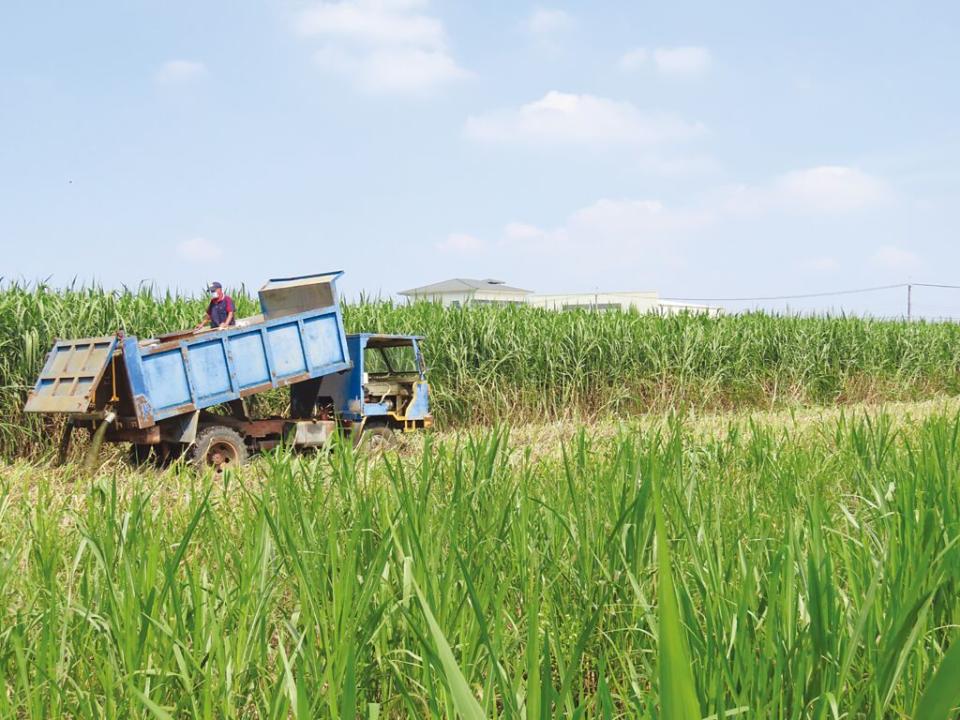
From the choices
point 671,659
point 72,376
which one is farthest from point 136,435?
point 671,659

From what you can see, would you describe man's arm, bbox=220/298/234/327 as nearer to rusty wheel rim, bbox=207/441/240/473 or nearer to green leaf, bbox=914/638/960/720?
rusty wheel rim, bbox=207/441/240/473

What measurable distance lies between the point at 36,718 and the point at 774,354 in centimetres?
1805

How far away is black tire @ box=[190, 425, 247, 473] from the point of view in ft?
30.6

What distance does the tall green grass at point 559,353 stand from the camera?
11117 mm

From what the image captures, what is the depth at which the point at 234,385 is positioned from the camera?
969 cm

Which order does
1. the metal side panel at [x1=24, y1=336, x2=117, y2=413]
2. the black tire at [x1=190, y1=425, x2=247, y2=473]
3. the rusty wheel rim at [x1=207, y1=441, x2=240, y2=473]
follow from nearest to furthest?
the metal side panel at [x1=24, y1=336, x2=117, y2=413], the black tire at [x1=190, y1=425, x2=247, y2=473], the rusty wheel rim at [x1=207, y1=441, x2=240, y2=473]

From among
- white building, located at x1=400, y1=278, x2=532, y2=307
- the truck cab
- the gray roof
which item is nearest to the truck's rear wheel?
the truck cab

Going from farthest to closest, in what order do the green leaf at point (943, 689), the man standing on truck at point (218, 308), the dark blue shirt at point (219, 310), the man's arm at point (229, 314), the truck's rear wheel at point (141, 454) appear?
the dark blue shirt at point (219, 310) → the man standing on truck at point (218, 308) → the man's arm at point (229, 314) → the truck's rear wheel at point (141, 454) → the green leaf at point (943, 689)

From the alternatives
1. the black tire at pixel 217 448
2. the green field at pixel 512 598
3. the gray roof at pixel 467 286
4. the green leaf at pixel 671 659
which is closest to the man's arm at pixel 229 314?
the black tire at pixel 217 448

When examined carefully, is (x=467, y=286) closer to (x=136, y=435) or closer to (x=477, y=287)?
(x=477, y=287)

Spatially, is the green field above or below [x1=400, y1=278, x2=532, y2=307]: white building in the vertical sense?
below

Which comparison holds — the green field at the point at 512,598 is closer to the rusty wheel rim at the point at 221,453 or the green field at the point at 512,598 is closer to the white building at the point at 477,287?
the rusty wheel rim at the point at 221,453

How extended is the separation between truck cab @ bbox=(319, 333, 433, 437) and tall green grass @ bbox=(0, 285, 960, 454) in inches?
77.4

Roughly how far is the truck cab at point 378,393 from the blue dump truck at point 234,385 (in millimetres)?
15
